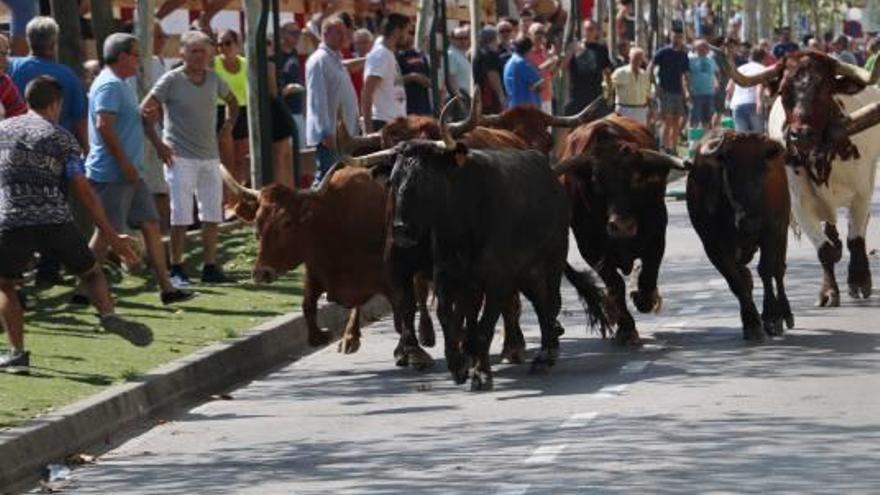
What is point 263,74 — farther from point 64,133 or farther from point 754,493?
point 754,493

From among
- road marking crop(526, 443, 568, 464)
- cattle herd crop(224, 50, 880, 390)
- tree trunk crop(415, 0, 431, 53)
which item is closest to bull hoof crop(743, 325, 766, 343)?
cattle herd crop(224, 50, 880, 390)

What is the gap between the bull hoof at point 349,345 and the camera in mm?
16672

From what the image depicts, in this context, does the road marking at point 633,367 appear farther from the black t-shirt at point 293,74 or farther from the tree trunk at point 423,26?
the tree trunk at point 423,26

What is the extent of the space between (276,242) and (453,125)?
1353 mm

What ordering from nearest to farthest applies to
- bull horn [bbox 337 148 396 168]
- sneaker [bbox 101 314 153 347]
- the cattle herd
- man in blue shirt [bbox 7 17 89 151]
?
sneaker [bbox 101 314 153 347] → the cattle herd → bull horn [bbox 337 148 396 168] → man in blue shirt [bbox 7 17 89 151]

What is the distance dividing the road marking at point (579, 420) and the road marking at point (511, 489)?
177cm

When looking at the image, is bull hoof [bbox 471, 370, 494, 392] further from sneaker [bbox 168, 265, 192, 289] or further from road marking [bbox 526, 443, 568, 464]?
sneaker [bbox 168, 265, 192, 289]

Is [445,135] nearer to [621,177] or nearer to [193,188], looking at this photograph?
[621,177]

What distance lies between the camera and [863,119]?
18.2 metres

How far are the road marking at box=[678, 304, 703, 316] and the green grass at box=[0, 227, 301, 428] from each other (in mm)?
2709

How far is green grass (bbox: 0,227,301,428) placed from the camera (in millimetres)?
14102

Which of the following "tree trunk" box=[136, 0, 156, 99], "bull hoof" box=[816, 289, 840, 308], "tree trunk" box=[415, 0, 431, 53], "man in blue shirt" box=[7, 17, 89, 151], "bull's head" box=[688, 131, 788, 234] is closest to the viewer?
"bull's head" box=[688, 131, 788, 234]

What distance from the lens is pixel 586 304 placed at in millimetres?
16641

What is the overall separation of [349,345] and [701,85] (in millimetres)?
26241
